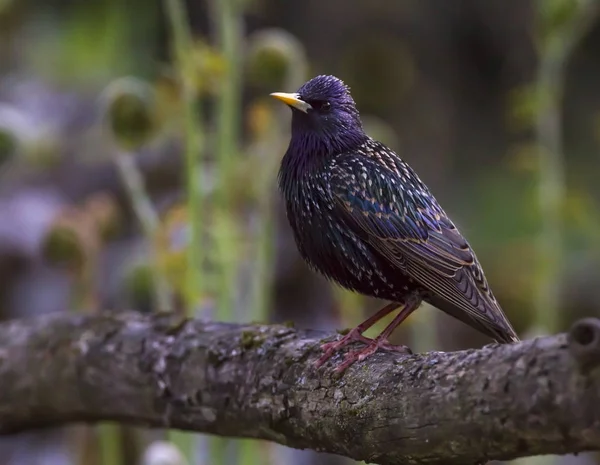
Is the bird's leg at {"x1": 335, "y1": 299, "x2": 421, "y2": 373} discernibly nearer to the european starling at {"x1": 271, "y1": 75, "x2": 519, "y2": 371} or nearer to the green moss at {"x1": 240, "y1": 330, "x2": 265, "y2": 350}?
the european starling at {"x1": 271, "y1": 75, "x2": 519, "y2": 371}

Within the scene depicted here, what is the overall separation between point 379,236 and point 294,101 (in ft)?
1.51

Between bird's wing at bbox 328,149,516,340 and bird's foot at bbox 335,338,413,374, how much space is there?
0.59 ft

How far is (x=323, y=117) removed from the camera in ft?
8.58

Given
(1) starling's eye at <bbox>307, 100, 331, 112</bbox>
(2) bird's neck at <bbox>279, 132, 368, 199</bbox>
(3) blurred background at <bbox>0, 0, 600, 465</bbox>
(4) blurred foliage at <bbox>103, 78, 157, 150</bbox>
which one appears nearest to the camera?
(2) bird's neck at <bbox>279, 132, 368, 199</bbox>

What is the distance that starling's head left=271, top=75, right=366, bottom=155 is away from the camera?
2600mm

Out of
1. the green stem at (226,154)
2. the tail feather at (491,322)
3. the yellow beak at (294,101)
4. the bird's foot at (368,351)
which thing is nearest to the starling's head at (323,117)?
the yellow beak at (294,101)

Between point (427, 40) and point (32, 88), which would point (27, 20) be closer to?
point (32, 88)

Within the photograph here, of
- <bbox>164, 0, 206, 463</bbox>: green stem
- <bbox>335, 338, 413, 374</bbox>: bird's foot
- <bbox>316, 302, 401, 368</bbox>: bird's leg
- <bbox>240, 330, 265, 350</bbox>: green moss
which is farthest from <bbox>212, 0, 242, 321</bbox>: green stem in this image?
<bbox>335, 338, 413, 374</bbox>: bird's foot

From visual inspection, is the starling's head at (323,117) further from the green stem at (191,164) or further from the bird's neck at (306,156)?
the green stem at (191,164)

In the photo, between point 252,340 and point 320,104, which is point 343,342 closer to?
point 252,340

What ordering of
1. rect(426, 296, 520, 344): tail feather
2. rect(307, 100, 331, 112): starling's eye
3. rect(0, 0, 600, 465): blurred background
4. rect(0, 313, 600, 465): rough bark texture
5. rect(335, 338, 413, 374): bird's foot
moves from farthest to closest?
rect(0, 0, 600, 465): blurred background, rect(307, 100, 331, 112): starling's eye, rect(426, 296, 520, 344): tail feather, rect(335, 338, 413, 374): bird's foot, rect(0, 313, 600, 465): rough bark texture

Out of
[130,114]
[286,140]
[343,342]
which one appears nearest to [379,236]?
[343,342]

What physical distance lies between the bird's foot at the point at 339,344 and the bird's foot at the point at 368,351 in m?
0.04

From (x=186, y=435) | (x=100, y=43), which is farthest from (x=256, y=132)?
(x=100, y=43)
